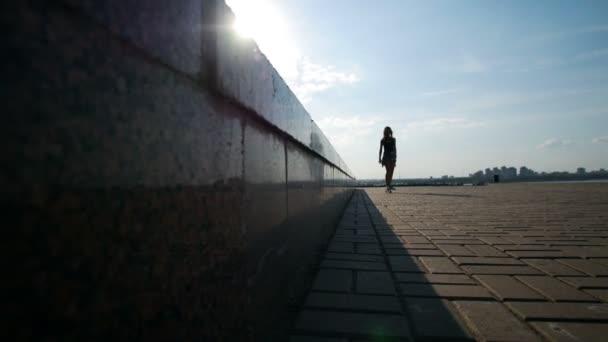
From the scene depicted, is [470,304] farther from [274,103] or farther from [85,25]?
[85,25]

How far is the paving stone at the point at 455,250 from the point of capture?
2852mm

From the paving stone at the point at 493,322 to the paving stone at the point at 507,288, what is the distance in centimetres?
18

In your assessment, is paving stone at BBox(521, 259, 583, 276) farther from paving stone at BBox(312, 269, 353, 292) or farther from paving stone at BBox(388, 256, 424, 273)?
paving stone at BBox(312, 269, 353, 292)

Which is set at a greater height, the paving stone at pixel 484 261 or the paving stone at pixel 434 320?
the paving stone at pixel 484 261

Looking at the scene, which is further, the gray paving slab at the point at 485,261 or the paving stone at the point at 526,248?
the paving stone at the point at 526,248

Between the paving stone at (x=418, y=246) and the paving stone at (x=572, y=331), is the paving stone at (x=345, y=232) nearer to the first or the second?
the paving stone at (x=418, y=246)

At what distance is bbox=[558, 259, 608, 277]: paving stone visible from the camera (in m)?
2.32

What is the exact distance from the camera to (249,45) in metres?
1.20

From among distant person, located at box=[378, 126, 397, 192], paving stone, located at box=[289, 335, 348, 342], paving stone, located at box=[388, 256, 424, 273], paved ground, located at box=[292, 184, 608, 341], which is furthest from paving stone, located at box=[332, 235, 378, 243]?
distant person, located at box=[378, 126, 397, 192]

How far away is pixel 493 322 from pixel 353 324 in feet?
2.37

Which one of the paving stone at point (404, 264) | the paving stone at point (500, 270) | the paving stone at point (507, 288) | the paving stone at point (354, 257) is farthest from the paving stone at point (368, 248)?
the paving stone at point (507, 288)

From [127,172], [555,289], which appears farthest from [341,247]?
[127,172]

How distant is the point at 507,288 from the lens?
6.73ft

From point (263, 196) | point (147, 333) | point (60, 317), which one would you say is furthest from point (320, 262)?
point (60, 317)
